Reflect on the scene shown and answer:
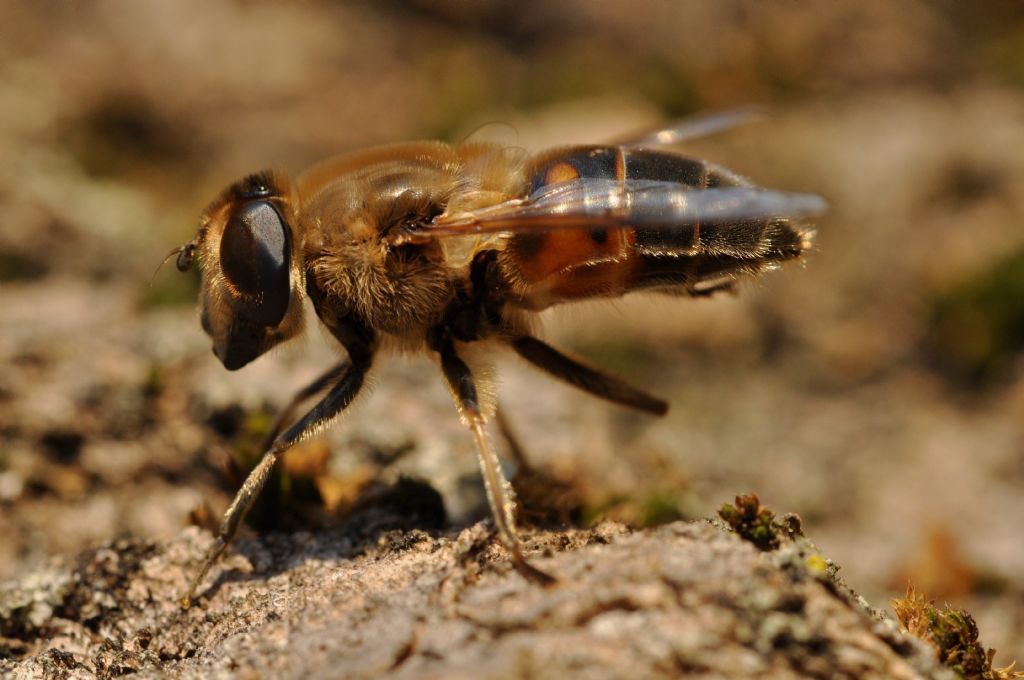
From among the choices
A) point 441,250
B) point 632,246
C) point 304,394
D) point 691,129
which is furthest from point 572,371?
point 691,129

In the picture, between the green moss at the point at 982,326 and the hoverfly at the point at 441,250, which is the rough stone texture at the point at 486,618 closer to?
the hoverfly at the point at 441,250

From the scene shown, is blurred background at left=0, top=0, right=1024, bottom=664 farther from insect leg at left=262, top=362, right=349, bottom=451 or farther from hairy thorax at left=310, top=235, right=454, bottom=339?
hairy thorax at left=310, top=235, right=454, bottom=339

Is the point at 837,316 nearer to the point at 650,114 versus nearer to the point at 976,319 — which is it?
the point at 976,319

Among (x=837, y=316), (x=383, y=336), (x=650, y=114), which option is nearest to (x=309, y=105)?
(x=650, y=114)

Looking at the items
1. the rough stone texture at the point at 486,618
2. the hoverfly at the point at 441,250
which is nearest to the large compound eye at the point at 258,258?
the hoverfly at the point at 441,250

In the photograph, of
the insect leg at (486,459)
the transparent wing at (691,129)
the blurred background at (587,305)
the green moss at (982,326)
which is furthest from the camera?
the green moss at (982,326)

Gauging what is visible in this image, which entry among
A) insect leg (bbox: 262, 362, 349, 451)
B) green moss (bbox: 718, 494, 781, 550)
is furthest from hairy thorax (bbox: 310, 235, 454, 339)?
green moss (bbox: 718, 494, 781, 550)
